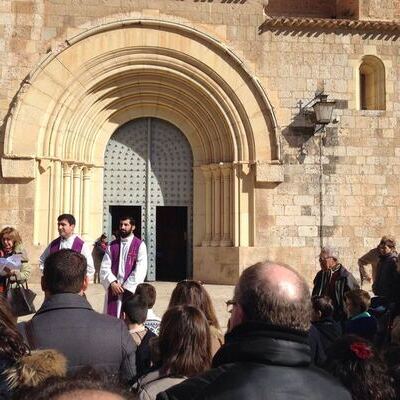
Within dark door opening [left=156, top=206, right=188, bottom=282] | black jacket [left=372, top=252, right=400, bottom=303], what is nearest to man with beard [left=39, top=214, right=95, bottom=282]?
black jacket [left=372, top=252, right=400, bottom=303]

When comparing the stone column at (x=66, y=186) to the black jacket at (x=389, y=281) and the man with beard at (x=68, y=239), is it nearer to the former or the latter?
the man with beard at (x=68, y=239)

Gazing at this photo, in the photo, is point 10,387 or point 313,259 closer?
point 10,387

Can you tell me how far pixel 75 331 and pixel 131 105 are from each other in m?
9.57

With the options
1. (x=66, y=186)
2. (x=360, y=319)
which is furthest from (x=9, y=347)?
(x=66, y=186)

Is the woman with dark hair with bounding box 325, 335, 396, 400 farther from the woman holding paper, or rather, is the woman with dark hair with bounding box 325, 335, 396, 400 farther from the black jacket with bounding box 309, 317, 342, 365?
the woman holding paper

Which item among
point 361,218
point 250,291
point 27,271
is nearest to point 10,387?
point 250,291

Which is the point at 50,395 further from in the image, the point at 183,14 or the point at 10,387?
the point at 183,14

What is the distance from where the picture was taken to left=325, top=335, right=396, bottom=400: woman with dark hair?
210 centimetres

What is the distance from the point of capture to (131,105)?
11.8 meters

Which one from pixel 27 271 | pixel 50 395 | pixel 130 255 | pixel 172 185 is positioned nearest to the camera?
pixel 50 395

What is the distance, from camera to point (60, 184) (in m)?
10.7

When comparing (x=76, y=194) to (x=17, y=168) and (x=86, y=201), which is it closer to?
(x=86, y=201)

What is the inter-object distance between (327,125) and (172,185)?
3597 mm

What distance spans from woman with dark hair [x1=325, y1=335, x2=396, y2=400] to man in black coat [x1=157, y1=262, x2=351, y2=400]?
53 cm
